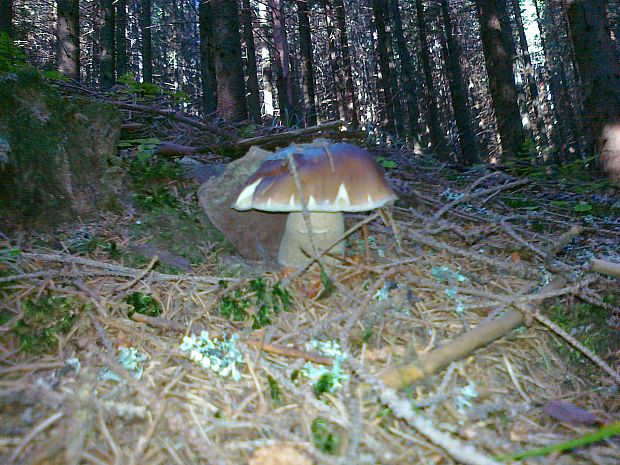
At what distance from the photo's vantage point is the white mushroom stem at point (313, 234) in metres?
2.20

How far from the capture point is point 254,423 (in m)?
1.23

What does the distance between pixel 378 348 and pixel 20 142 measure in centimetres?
211

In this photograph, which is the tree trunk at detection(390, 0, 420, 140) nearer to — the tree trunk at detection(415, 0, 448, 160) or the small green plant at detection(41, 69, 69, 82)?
the tree trunk at detection(415, 0, 448, 160)

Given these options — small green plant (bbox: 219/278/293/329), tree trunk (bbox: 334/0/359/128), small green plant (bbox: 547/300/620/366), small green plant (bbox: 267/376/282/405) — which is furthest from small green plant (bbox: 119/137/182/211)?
tree trunk (bbox: 334/0/359/128)

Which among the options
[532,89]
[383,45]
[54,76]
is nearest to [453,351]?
[54,76]

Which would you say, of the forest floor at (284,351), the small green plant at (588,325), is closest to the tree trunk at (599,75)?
the forest floor at (284,351)

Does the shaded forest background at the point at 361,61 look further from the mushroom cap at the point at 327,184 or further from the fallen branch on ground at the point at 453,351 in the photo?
the fallen branch on ground at the point at 453,351

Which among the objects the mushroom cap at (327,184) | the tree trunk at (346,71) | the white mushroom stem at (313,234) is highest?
the tree trunk at (346,71)

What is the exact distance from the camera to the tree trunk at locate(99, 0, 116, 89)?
10.4 meters

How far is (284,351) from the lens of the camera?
149 cm

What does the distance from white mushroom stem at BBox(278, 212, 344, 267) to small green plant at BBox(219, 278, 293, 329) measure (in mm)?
366

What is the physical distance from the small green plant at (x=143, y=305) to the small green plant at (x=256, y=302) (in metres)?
0.27

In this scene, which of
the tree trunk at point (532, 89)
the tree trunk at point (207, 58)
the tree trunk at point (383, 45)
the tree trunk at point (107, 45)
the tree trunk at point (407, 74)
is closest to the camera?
the tree trunk at point (107, 45)

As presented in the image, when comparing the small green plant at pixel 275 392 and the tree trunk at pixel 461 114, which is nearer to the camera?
the small green plant at pixel 275 392
